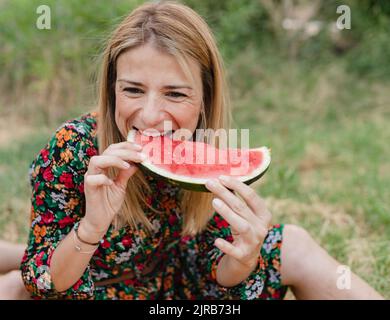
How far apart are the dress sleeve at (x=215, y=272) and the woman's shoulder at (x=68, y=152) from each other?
60 cm

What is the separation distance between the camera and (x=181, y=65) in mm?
1857

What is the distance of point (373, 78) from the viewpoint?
6656 mm

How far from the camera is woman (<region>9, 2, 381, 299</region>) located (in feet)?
5.72

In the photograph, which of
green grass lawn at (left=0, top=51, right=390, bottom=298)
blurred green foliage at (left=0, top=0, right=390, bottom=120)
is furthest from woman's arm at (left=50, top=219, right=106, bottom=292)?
blurred green foliage at (left=0, top=0, right=390, bottom=120)

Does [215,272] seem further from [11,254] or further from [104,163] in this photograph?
[11,254]

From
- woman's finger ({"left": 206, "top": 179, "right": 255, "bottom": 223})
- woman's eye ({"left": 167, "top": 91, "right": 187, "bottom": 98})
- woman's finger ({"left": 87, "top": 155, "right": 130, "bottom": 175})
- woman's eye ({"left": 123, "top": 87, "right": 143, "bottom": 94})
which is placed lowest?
woman's finger ({"left": 206, "top": 179, "right": 255, "bottom": 223})

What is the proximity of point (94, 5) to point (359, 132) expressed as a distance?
9.27 ft

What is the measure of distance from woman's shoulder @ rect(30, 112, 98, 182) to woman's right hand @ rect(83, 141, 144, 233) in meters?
0.26

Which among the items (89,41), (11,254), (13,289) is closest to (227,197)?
(13,289)

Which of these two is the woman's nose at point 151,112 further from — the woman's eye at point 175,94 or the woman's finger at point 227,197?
the woman's finger at point 227,197

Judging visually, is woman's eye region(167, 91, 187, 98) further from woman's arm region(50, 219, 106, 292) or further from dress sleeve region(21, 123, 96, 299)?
woman's arm region(50, 219, 106, 292)

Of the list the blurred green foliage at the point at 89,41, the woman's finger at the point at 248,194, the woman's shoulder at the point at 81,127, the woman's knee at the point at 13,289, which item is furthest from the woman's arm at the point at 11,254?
the blurred green foliage at the point at 89,41

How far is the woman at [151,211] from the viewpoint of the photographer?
1.74 meters

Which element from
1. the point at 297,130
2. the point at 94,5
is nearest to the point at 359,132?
the point at 297,130
